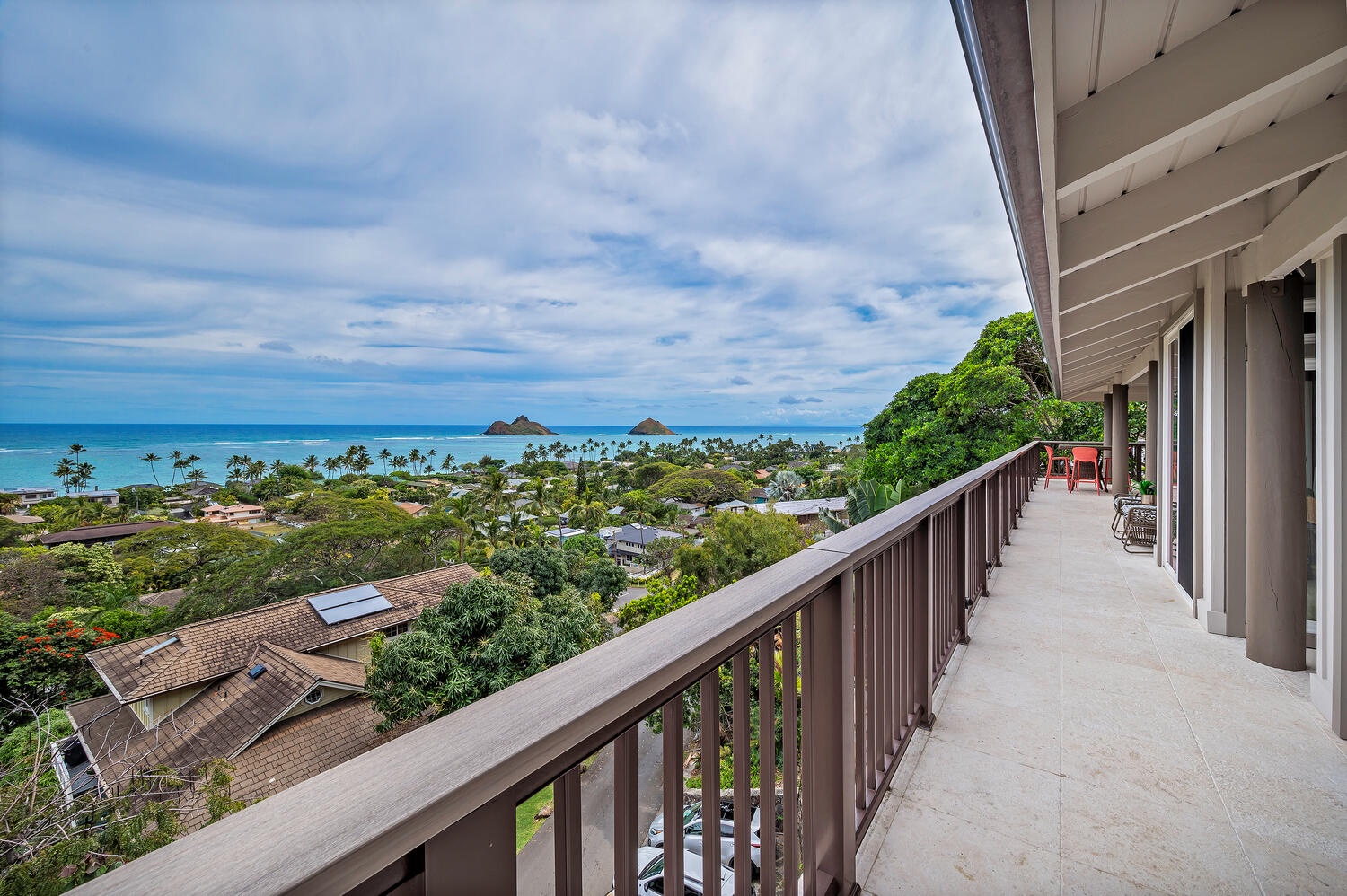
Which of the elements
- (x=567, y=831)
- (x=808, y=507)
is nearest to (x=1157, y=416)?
(x=567, y=831)

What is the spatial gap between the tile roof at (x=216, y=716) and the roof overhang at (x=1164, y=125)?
17.1 meters

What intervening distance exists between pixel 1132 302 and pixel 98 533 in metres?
35.5

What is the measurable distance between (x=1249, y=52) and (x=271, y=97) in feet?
121

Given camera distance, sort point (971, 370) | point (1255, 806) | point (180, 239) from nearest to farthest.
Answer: point (1255, 806) → point (971, 370) → point (180, 239)

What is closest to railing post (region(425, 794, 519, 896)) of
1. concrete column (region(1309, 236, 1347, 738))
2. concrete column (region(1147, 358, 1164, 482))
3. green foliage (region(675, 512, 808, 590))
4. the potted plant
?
concrete column (region(1309, 236, 1347, 738))

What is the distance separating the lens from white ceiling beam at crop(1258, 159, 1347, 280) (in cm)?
214

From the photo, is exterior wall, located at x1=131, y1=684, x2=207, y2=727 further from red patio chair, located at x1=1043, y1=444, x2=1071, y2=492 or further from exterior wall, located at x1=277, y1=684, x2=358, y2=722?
red patio chair, located at x1=1043, y1=444, x2=1071, y2=492

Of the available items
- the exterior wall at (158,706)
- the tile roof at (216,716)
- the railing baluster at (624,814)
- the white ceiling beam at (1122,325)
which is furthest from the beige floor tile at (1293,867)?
the exterior wall at (158,706)

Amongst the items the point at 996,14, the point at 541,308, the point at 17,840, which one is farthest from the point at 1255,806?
the point at 541,308

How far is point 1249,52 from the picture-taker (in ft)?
5.49

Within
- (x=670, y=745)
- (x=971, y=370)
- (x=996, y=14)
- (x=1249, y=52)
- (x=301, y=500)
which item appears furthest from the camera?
(x=301, y=500)

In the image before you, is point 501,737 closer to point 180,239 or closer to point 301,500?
point 301,500

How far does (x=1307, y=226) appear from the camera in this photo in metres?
2.38

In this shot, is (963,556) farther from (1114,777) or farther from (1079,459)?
(1079,459)
